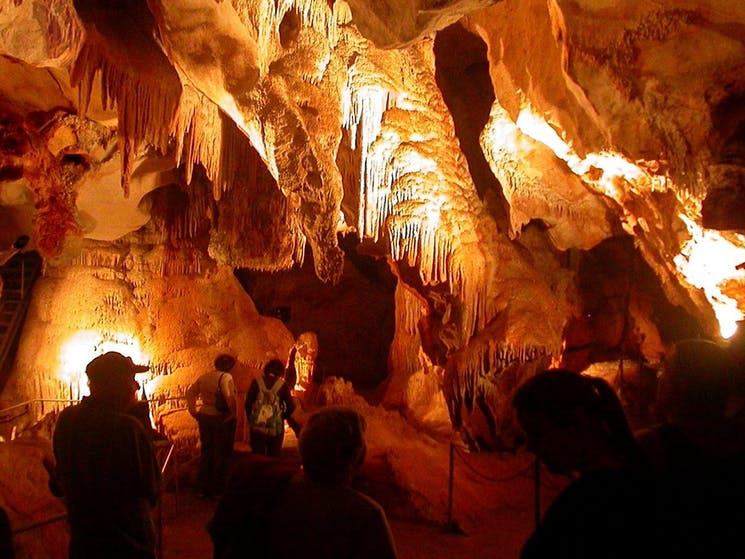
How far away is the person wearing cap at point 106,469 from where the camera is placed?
221 cm

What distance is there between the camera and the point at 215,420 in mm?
5801

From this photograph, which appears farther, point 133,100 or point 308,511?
point 133,100

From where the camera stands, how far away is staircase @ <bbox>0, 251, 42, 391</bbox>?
1028 centimetres

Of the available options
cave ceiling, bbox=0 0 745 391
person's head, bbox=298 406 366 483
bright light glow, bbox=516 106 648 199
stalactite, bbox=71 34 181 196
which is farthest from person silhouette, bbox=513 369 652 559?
stalactite, bbox=71 34 181 196

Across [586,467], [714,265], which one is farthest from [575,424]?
[714,265]

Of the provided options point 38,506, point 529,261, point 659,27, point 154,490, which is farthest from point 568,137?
point 38,506

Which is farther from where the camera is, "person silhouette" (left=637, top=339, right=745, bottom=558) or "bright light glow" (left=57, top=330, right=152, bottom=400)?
"bright light glow" (left=57, top=330, right=152, bottom=400)

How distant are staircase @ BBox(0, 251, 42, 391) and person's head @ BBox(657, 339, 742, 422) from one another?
10993 mm

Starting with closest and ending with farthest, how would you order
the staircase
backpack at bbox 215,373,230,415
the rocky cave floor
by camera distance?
the rocky cave floor → backpack at bbox 215,373,230,415 → the staircase

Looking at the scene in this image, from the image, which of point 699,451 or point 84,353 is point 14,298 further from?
point 699,451

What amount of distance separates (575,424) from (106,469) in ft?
5.42

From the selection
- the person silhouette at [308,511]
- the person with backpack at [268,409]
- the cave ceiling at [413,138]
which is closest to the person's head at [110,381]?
the person silhouette at [308,511]

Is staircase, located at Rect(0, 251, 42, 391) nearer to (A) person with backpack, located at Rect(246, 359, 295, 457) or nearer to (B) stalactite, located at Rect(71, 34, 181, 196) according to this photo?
(B) stalactite, located at Rect(71, 34, 181, 196)

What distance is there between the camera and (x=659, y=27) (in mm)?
4309
